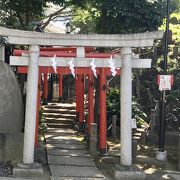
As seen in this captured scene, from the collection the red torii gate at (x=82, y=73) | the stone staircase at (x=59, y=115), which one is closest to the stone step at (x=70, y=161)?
the red torii gate at (x=82, y=73)

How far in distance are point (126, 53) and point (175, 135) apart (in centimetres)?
647

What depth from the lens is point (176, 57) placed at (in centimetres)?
2123

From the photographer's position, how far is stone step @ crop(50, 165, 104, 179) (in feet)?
33.9

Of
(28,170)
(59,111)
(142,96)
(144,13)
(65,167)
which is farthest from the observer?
(142,96)

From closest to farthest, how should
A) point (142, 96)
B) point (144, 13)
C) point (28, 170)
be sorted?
point (28, 170) → point (144, 13) → point (142, 96)

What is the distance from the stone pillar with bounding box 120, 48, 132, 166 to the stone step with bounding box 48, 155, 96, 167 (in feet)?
4.58

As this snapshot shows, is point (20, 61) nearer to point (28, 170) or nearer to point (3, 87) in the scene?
point (3, 87)

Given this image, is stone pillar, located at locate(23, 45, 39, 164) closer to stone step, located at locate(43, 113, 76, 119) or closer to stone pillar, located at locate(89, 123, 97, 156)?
stone pillar, located at locate(89, 123, 97, 156)

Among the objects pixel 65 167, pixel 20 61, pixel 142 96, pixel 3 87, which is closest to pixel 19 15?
pixel 3 87

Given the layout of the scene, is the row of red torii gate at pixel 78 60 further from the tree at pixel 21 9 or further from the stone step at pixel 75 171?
the tree at pixel 21 9

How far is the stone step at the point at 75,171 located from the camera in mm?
10320

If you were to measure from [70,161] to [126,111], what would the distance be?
2623 mm

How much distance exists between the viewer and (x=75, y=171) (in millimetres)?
10711

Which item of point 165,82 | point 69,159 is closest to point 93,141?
point 69,159
